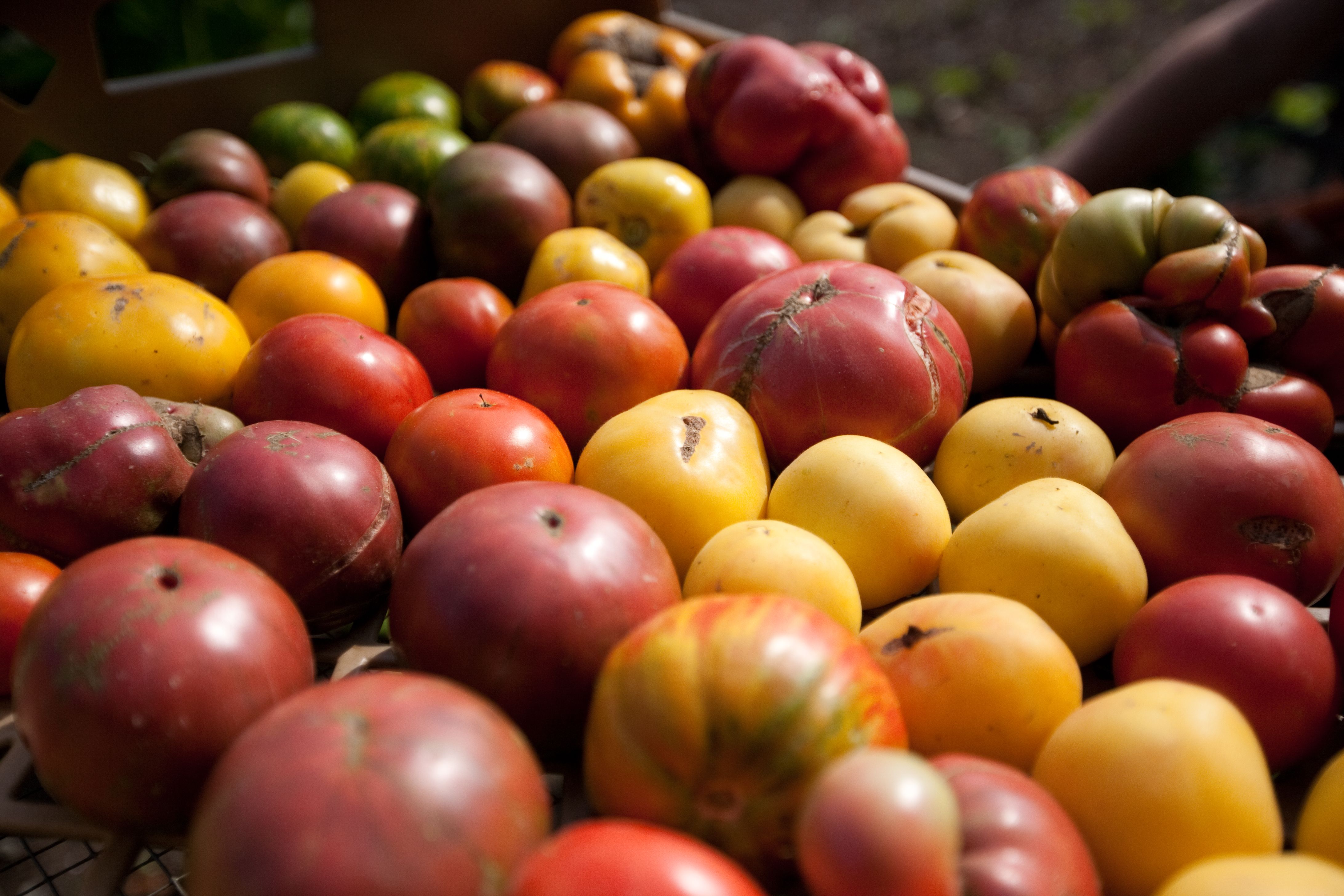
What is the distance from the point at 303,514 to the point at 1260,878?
882mm

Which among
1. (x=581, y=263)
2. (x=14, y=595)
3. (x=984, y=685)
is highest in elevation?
(x=581, y=263)

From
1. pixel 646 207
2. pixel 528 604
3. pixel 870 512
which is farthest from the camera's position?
pixel 646 207

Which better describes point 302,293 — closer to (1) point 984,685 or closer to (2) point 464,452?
(2) point 464,452

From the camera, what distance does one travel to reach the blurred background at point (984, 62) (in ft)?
8.66

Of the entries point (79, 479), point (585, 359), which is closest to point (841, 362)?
point (585, 359)

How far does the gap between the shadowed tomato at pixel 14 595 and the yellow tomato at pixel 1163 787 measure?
99cm

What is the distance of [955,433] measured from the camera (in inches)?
48.8

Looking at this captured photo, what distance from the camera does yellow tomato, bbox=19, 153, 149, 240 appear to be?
1717mm

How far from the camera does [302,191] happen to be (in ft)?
5.96

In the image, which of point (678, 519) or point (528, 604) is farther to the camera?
point (678, 519)

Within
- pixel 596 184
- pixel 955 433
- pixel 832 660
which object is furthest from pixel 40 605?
pixel 596 184

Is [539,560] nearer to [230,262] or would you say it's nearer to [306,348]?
[306,348]

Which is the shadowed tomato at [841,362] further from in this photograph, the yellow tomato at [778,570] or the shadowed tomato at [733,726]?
the shadowed tomato at [733,726]

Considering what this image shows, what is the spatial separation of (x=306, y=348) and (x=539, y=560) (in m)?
0.56
